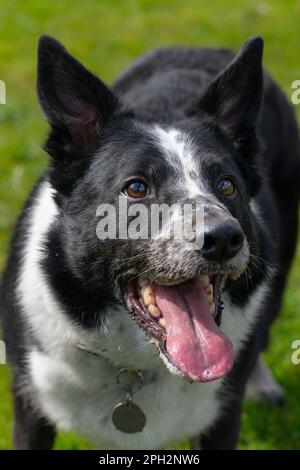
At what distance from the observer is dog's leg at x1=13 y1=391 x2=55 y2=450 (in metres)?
3.67

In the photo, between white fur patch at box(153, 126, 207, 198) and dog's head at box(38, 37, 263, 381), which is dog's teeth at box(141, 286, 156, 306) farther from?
white fur patch at box(153, 126, 207, 198)

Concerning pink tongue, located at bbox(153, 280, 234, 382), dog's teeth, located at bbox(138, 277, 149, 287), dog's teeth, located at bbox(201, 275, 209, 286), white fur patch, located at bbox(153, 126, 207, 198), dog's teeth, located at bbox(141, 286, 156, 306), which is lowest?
pink tongue, located at bbox(153, 280, 234, 382)

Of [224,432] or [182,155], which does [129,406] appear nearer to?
[224,432]

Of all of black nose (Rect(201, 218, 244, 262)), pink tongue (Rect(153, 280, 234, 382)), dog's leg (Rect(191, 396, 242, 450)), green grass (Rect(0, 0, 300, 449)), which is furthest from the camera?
green grass (Rect(0, 0, 300, 449))

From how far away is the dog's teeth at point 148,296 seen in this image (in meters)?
2.99

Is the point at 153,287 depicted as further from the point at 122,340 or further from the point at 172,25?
the point at 172,25

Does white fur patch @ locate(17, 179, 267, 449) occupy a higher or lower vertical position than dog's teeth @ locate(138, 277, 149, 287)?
lower

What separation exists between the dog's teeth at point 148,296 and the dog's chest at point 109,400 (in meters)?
0.48

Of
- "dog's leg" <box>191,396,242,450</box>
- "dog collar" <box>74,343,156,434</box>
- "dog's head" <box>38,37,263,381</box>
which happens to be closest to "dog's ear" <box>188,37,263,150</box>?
"dog's head" <box>38,37,263,381</box>

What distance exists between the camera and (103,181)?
316 cm

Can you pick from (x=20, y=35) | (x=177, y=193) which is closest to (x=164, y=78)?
(x=177, y=193)
